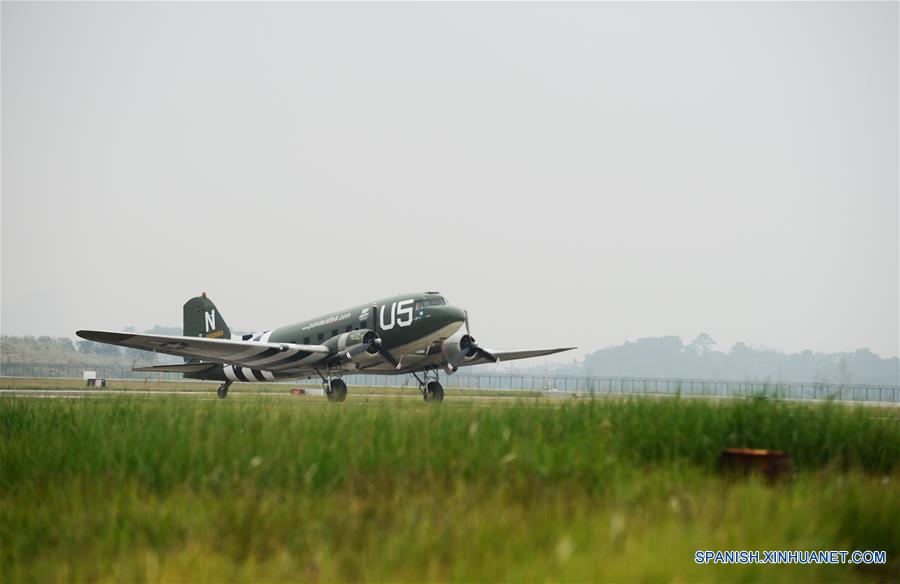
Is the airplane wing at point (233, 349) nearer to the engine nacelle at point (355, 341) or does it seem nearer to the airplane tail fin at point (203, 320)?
the engine nacelle at point (355, 341)

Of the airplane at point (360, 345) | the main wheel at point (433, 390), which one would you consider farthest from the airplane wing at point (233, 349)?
the main wheel at point (433, 390)

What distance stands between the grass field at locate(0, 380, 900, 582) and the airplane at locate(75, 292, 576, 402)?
23413mm

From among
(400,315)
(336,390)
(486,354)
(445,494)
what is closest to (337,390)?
(336,390)

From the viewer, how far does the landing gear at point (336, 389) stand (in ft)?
127

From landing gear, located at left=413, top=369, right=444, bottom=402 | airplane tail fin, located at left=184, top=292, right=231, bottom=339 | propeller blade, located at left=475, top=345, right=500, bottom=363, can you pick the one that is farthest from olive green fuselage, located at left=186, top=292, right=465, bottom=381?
airplane tail fin, located at left=184, top=292, right=231, bottom=339

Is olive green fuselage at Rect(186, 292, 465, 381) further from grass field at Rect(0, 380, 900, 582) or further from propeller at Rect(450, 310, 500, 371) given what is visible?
grass field at Rect(0, 380, 900, 582)

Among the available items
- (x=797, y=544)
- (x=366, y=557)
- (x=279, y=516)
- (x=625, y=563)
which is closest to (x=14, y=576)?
(x=279, y=516)

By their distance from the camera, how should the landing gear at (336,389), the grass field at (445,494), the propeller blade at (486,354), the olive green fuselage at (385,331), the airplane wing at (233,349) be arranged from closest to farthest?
1. the grass field at (445,494)
2. the olive green fuselage at (385,331)
3. the airplane wing at (233,349)
4. the landing gear at (336,389)
5. the propeller blade at (486,354)

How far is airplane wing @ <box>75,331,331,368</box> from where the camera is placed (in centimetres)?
3850

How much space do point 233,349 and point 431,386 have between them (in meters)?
9.96

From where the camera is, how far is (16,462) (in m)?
11.1

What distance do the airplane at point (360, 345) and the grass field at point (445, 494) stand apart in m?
23.4

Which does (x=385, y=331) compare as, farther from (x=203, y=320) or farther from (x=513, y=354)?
(x=203, y=320)

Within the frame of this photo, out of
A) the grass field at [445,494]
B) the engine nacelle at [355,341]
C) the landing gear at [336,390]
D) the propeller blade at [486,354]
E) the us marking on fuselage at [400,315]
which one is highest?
the us marking on fuselage at [400,315]
